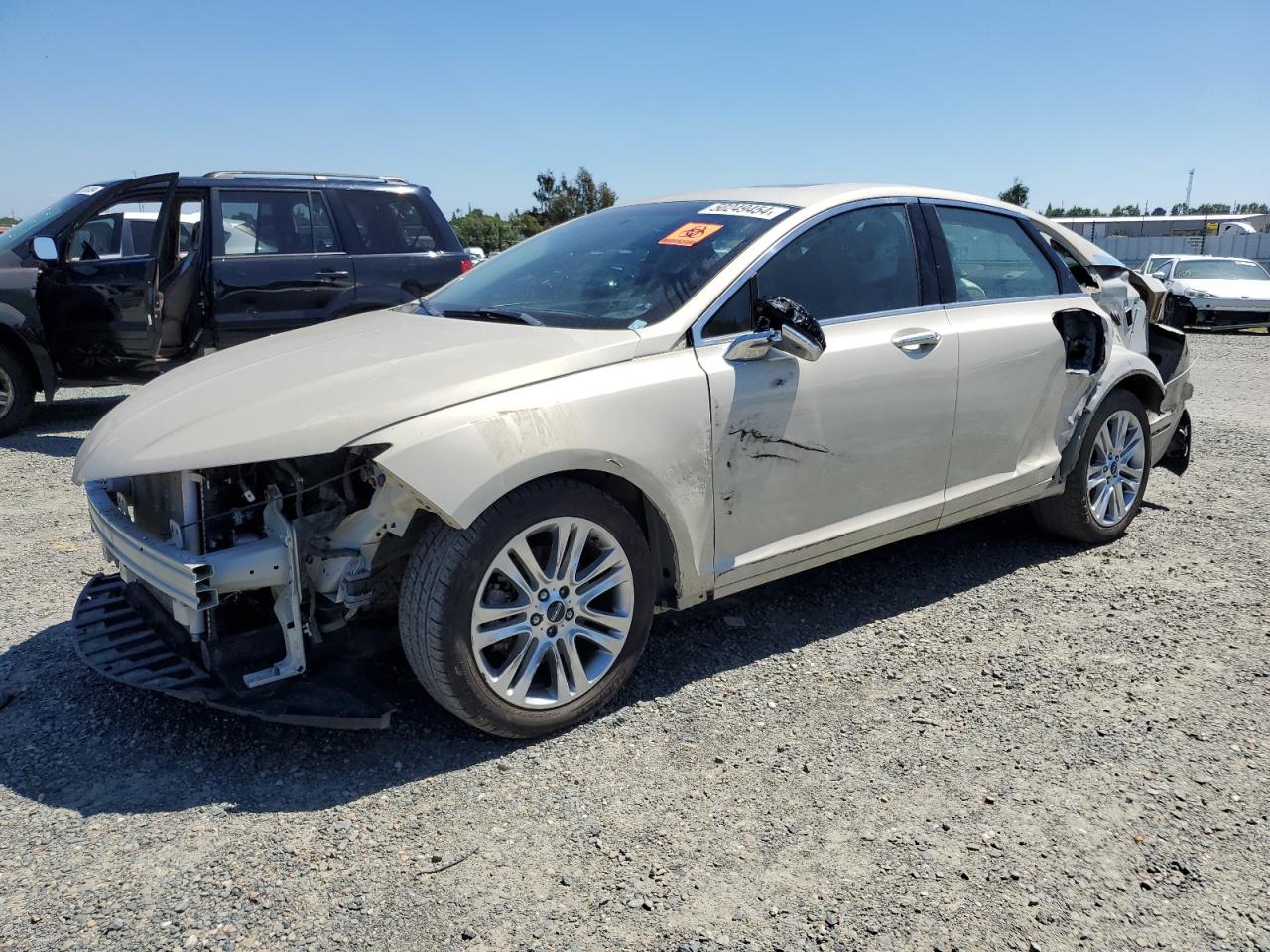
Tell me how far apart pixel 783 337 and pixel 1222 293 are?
17.2 metres

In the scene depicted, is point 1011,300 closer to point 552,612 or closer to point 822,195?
point 822,195

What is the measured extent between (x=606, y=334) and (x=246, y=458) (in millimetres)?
1205

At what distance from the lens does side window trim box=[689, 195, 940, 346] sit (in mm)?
3320

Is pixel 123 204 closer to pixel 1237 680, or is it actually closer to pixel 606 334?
pixel 606 334

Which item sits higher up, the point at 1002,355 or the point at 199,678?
the point at 1002,355

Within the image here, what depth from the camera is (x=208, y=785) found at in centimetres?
285

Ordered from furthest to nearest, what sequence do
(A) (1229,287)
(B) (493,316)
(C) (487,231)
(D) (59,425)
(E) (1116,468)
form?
1. (C) (487,231)
2. (A) (1229,287)
3. (D) (59,425)
4. (E) (1116,468)
5. (B) (493,316)

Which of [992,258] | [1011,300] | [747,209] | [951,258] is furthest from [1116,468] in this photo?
[747,209]

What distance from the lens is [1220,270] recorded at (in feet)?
59.4

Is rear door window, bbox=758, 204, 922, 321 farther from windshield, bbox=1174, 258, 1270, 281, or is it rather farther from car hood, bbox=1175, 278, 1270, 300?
windshield, bbox=1174, 258, 1270, 281

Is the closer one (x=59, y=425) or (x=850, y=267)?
(x=850, y=267)

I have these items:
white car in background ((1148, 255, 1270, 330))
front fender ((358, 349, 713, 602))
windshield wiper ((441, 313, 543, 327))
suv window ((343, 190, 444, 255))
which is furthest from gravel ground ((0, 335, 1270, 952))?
white car in background ((1148, 255, 1270, 330))

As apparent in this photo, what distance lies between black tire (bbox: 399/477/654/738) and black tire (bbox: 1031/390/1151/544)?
2.74m

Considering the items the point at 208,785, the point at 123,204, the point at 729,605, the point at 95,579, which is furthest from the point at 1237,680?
the point at 123,204
